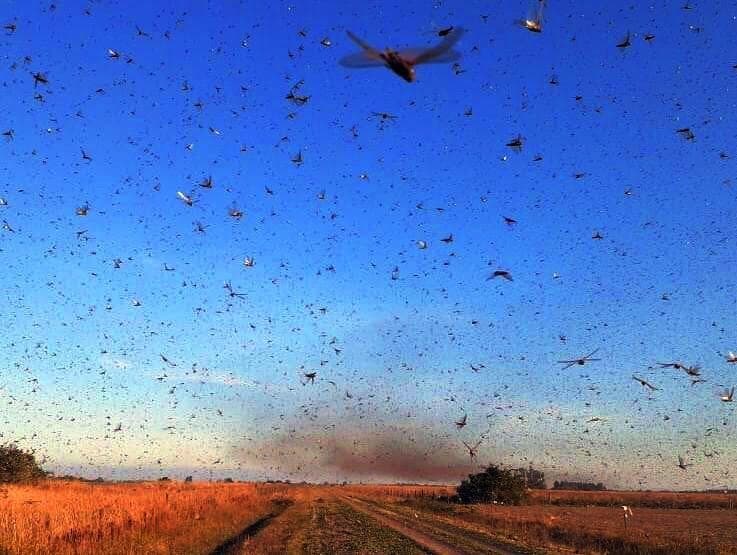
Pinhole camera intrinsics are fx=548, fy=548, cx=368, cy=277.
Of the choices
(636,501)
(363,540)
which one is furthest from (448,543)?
(636,501)

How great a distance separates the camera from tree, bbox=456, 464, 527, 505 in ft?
241

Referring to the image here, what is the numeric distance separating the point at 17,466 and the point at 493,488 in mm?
55239

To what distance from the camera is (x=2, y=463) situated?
149 feet

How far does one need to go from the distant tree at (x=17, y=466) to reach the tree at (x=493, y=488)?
51582 mm

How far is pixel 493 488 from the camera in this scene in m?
73.5

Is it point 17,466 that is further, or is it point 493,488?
point 493,488

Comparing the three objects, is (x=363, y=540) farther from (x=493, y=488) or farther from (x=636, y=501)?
(x=636, y=501)

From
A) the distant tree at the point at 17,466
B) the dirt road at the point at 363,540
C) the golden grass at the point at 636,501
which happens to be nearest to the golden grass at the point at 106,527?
the dirt road at the point at 363,540

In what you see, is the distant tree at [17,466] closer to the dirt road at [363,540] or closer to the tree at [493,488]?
the dirt road at [363,540]

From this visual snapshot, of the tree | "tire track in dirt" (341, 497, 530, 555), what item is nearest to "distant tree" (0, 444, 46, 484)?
"tire track in dirt" (341, 497, 530, 555)

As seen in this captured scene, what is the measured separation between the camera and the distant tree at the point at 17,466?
45000 millimetres

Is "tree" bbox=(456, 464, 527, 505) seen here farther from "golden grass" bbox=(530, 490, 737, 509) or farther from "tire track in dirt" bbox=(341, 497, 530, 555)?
"tire track in dirt" bbox=(341, 497, 530, 555)

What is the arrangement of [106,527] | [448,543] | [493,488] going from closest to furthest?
[106,527] < [448,543] < [493,488]

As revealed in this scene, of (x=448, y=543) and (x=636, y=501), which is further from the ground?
(x=448, y=543)
